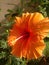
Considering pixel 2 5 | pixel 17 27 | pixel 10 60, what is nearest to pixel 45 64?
pixel 10 60

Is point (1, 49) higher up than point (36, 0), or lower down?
lower down

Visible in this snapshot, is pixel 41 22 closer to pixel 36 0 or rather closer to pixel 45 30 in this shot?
pixel 45 30

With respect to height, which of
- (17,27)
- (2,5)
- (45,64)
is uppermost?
(17,27)

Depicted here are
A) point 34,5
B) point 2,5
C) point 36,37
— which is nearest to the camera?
point 36,37

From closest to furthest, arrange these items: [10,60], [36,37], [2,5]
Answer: [36,37], [10,60], [2,5]

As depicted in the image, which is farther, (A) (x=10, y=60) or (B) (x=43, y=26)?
(A) (x=10, y=60)

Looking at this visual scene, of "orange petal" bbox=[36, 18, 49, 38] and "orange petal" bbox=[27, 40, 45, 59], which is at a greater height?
"orange petal" bbox=[36, 18, 49, 38]

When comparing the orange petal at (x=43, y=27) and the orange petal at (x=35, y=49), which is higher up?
the orange petal at (x=43, y=27)
